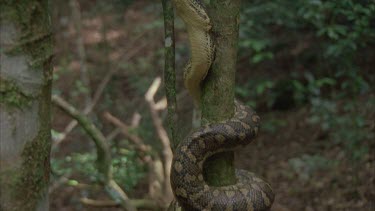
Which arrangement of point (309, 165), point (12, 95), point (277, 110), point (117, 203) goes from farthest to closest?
point (277, 110)
point (309, 165)
point (117, 203)
point (12, 95)

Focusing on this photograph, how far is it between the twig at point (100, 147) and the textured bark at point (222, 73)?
51.0 inches

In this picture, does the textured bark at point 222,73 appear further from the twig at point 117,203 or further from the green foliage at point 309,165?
the green foliage at point 309,165

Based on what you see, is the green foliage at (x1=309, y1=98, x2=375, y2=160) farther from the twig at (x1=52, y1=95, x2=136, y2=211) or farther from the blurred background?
the twig at (x1=52, y1=95, x2=136, y2=211)

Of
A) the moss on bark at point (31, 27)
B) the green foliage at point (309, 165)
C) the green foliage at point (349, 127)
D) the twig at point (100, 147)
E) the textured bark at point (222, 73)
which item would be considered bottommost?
the green foliage at point (309, 165)

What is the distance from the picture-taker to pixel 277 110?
927cm

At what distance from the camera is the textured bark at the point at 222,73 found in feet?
9.98

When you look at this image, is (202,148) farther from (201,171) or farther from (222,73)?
(222,73)

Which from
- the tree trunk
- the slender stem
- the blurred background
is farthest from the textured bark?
the blurred background

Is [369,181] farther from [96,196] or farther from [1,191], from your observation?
[1,191]

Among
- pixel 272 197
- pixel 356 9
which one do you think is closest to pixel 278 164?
pixel 356 9

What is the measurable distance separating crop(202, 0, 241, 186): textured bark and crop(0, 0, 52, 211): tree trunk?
1.29 m

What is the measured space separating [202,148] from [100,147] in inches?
65.4

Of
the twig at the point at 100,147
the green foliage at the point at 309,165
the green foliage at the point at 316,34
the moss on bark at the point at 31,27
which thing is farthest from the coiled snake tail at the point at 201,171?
the green foliage at the point at 309,165

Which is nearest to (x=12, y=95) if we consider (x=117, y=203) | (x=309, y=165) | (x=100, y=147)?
(x=117, y=203)
